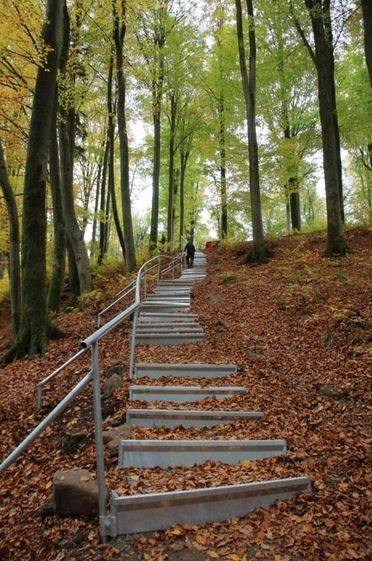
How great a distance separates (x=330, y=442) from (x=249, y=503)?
52.4 inches

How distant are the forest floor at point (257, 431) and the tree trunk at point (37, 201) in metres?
0.53

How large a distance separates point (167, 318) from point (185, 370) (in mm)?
3142

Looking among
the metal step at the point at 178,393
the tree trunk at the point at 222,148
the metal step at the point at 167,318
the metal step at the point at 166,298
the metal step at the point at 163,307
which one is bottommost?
the metal step at the point at 178,393

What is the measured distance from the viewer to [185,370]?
6.00 m

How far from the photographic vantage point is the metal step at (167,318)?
29.4 feet

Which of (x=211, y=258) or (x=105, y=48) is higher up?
(x=105, y=48)

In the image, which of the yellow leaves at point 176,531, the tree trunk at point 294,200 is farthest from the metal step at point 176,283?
the yellow leaves at point 176,531

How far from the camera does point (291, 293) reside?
9297mm

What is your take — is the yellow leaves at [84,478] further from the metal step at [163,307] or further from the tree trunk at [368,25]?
the tree trunk at [368,25]

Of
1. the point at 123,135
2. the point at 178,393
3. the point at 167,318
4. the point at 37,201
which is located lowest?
the point at 178,393

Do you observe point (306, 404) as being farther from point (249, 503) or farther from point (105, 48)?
point (105, 48)

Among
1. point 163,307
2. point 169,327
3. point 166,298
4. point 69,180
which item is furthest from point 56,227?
point 169,327

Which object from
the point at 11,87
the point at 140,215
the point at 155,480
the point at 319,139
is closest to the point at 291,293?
the point at 155,480

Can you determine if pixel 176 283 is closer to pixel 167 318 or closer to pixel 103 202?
pixel 167 318
